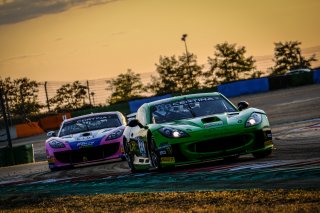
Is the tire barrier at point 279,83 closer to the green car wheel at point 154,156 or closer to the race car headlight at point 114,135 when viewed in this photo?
the race car headlight at point 114,135

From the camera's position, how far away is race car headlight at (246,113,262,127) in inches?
437

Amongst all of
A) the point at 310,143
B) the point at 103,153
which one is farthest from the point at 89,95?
the point at 310,143

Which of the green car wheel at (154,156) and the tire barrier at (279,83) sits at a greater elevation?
the tire barrier at (279,83)

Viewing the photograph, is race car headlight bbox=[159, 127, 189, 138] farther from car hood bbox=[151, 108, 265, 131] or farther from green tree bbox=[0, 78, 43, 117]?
green tree bbox=[0, 78, 43, 117]

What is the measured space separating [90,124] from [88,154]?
120cm

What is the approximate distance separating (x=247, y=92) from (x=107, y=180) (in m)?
45.5

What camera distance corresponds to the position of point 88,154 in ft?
54.5

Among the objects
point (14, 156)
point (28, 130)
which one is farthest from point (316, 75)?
point (14, 156)

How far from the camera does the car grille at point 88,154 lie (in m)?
16.6

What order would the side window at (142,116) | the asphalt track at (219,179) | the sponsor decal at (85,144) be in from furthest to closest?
the sponsor decal at (85,144)
the side window at (142,116)
the asphalt track at (219,179)

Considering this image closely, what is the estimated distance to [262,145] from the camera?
36.5 feet

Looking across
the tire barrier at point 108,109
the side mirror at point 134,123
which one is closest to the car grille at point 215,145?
the side mirror at point 134,123

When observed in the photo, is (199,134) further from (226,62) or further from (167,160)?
(226,62)

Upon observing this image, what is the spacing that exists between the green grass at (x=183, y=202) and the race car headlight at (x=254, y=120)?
2.86m
